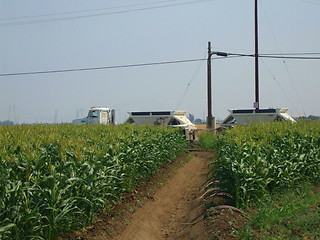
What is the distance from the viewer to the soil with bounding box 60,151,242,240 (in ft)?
24.6

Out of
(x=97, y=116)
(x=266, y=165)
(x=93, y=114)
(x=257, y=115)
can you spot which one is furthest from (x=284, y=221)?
(x=93, y=114)

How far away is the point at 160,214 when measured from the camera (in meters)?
10.4

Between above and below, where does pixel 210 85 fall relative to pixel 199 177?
above

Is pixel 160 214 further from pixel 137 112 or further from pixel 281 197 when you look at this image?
pixel 137 112

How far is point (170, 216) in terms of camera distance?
10531mm

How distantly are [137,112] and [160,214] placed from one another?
19373 mm

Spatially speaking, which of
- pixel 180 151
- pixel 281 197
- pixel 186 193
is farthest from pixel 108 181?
pixel 180 151

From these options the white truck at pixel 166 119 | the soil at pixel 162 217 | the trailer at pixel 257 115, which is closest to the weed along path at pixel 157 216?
the soil at pixel 162 217

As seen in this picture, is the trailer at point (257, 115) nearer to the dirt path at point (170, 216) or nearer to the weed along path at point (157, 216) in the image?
the dirt path at point (170, 216)

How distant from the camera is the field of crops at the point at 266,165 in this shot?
846 centimetres

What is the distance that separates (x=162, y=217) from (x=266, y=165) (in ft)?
10.1

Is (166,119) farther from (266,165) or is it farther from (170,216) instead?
(266,165)

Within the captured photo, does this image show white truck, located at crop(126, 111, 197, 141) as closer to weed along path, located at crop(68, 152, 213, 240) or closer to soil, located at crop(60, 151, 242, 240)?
weed along path, located at crop(68, 152, 213, 240)

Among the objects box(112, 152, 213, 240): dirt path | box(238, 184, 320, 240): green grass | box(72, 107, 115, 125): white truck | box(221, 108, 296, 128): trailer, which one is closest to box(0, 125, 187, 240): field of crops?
box(112, 152, 213, 240): dirt path
